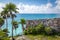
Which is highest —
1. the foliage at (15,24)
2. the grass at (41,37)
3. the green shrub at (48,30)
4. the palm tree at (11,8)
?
the palm tree at (11,8)

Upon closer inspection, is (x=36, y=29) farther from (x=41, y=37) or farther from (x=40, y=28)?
(x=41, y=37)

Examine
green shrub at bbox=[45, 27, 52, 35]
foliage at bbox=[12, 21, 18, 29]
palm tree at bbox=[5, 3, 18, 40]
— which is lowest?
green shrub at bbox=[45, 27, 52, 35]

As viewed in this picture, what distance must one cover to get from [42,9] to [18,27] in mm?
876

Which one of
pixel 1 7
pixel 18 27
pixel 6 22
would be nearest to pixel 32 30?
pixel 18 27

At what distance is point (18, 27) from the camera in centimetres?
472

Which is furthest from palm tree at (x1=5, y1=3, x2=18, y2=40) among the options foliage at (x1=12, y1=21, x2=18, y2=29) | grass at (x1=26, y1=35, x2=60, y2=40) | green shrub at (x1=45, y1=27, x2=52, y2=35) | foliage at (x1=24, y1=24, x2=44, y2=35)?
green shrub at (x1=45, y1=27, x2=52, y2=35)

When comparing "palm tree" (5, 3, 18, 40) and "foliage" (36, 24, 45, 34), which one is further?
"foliage" (36, 24, 45, 34)

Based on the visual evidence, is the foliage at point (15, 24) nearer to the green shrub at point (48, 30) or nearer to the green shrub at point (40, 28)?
the green shrub at point (40, 28)

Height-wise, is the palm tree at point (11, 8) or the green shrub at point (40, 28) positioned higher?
the palm tree at point (11, 8)

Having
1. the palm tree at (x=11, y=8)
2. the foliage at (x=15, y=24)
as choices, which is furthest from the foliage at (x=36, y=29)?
the palm tree at (x=11, y=8)

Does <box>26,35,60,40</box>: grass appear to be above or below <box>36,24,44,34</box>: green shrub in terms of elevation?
below

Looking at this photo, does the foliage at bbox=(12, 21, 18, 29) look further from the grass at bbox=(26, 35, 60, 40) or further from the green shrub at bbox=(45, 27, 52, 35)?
the green shrub at bbox=(45, 27, 52, 35)

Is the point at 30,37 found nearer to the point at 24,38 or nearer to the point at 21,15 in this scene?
the point at 24,38

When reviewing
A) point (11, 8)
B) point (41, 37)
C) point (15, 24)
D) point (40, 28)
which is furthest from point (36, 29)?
point (11, 8)
